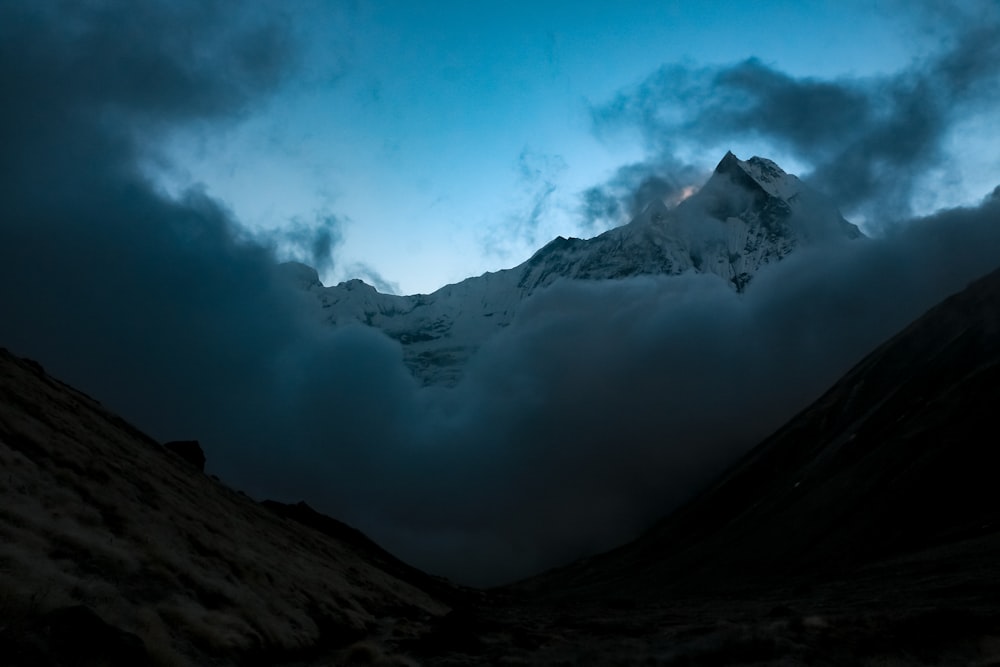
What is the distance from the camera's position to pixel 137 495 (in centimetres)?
3291

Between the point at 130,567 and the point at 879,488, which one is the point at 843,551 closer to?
the point at 879,488

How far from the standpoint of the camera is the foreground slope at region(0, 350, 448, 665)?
699 inches

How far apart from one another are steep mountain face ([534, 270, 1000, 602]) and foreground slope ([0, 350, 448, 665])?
31520 millimetres

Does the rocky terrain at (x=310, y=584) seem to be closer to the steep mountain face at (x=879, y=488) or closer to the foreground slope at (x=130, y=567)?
the foreground slope at (x=130, y=567)

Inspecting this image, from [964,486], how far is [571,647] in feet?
220

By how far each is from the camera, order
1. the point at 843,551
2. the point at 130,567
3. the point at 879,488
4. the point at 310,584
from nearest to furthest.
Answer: the point at 130,567 < the point at 310,584 < the point at 843,551 < the point at 879,488

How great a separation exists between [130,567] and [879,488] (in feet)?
308

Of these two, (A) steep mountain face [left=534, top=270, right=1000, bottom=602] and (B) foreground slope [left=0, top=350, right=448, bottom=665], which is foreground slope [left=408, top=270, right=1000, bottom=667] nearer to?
(A) steep mountain face [left=534, top=270, right=1000, bottom=602]

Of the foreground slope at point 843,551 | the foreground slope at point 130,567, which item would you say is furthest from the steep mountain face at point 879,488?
the foreground slope at point 130,567

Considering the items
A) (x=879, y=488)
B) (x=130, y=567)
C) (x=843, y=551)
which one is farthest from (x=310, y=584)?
(x=879, y=488)

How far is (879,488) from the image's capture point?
93.2m

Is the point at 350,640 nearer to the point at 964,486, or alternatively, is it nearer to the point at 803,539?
the point at 964,486

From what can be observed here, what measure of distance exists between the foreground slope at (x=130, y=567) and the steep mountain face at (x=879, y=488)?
31.5 meters

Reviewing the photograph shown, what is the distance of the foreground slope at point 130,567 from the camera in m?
17.8
